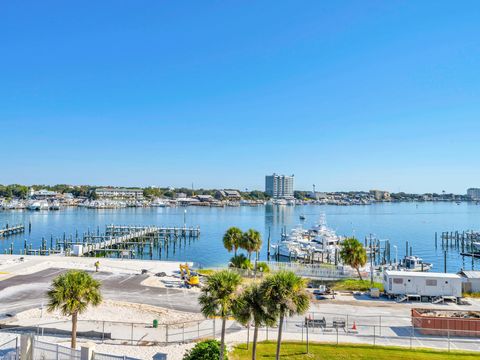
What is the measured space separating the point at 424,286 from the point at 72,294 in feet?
96.5

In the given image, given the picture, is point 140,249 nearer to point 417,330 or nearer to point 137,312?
point 137,312

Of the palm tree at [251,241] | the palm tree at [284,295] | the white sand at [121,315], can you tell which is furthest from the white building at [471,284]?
the palm tree at [284,295]

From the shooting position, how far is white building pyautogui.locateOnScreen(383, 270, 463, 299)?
34.6 meters

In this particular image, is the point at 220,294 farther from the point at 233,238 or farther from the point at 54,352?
the point at 233,238

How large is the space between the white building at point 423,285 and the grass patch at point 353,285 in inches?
137

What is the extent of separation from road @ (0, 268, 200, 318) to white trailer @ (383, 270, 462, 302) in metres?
17.8

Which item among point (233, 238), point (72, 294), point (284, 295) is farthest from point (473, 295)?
point (72, 294)

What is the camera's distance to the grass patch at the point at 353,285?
39572mm

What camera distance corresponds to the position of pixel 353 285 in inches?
1604

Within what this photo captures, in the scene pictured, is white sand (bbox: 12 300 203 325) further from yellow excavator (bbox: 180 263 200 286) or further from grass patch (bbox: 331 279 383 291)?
grass patch (bbox: 331 279 383 291)

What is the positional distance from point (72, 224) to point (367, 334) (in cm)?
13842

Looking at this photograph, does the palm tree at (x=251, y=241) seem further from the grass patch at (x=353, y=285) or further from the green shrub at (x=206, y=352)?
the green shrub at (x=206, y=352)

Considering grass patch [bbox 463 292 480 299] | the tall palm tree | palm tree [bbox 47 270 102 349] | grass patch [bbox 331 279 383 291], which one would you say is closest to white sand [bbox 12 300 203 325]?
palm tree [bbox 47 270 102 349]

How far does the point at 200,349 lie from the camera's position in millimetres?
17922
